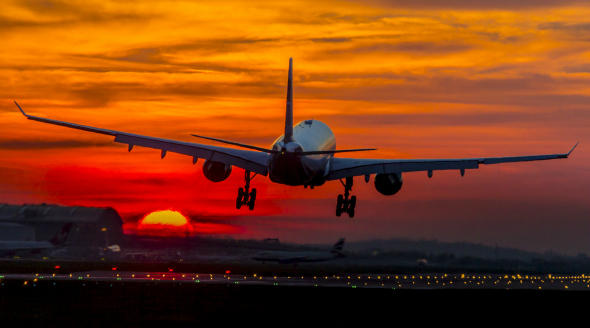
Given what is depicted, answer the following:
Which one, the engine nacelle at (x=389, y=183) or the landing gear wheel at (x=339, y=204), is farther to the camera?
the engine nacelle at (x=389, y=183)

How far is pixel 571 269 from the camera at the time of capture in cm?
14900

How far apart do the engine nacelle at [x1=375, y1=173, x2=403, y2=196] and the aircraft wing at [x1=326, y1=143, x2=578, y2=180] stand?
304 cm

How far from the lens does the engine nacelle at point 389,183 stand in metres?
76.9

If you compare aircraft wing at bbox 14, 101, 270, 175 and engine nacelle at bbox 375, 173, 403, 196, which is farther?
engine nacelle at bbox 375, 173, 403, 196

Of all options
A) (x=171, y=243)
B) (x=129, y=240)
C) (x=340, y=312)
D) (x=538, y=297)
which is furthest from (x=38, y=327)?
(x=129, y=240)

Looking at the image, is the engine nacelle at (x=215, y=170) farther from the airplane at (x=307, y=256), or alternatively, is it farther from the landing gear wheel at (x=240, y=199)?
the airplane at (x=307, y=256)

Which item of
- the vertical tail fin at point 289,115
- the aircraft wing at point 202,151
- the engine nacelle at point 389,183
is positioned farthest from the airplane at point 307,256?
the vertical tail fin at point 289,115

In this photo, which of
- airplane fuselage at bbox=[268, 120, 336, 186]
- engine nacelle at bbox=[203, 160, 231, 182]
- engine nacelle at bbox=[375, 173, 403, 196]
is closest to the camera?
airplane fuselage at bbox=[268, 120, 336, 186]

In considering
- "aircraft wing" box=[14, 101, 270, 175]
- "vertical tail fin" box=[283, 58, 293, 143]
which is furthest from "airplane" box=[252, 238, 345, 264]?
"vertical tail fin" box=[283, 58, 293, 143]

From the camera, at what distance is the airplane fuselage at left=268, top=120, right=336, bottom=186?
66.8 meters

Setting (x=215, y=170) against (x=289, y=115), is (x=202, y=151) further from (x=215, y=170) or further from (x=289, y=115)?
(x=289, y=115)

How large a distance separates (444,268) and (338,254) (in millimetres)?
18684

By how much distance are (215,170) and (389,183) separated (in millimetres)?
15501

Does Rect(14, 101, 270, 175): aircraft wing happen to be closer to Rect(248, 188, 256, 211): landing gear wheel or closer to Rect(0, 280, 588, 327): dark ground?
Rect(248, 188, 256, 211): landing gear wheel
